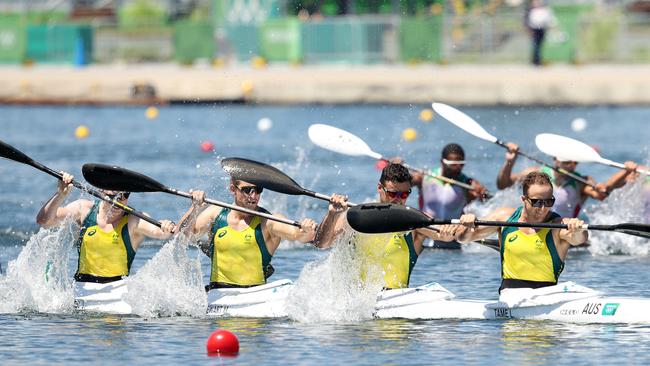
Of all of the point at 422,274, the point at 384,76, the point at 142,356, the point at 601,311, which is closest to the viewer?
the point at 142,356

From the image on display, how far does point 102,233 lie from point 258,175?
5.23 feet

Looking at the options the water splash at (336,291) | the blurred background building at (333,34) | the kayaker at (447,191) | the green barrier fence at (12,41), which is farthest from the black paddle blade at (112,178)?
the green barrier fence at (12,41)

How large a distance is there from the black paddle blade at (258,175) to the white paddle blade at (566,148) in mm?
3416

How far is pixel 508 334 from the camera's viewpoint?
1291cm

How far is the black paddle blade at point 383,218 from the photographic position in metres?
12.8

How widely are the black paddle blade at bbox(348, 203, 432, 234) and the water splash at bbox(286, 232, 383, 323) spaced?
56cm

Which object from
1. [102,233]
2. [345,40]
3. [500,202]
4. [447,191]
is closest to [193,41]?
[345,40]

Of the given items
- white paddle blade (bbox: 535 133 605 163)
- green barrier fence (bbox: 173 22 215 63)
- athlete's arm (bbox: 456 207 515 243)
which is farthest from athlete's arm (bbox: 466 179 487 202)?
green barrier fence (bbox: 173 22 215 63)

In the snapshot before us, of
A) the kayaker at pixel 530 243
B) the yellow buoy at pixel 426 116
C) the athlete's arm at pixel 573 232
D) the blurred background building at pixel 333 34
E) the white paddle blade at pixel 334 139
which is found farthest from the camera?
the blurred background building at pixel 333 34

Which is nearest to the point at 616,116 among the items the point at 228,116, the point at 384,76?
the point at 384,76

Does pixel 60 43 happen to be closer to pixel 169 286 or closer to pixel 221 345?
pixel 169 286

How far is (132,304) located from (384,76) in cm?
2676

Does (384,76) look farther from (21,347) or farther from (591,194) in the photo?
(21,347)

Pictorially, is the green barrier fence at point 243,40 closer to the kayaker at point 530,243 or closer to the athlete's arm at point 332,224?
the athlete's arm at point 332,224
